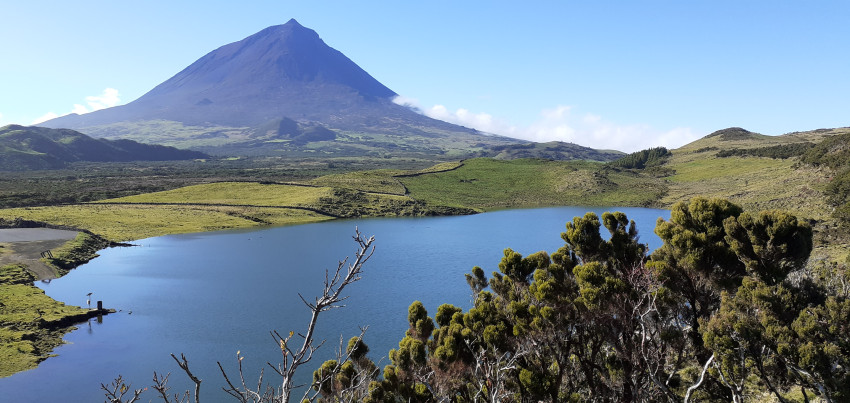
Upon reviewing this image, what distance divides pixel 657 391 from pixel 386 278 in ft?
130

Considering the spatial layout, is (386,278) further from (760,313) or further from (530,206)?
(530,206)

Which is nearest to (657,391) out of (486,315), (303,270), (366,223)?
(486,315)

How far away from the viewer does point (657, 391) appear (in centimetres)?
2056

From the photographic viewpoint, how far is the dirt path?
5625 centimetres

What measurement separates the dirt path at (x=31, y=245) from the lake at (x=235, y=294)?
305cm

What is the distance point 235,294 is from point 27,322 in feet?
56.4

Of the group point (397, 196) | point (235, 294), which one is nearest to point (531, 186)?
point (397, 196)

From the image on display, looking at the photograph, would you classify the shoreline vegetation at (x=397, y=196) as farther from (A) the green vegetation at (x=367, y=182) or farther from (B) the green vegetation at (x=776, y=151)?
(B) the green vegetation at (x=776, y=151)

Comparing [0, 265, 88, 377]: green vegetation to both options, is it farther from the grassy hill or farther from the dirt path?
the grassy hill

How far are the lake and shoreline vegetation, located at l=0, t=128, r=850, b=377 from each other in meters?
3.99

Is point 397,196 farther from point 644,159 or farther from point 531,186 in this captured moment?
point 644,159

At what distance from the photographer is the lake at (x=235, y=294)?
32625 millimetres

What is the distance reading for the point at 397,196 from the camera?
128 meters

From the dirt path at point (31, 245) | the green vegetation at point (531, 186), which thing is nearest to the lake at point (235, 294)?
the dirt path at point (31, 245)
